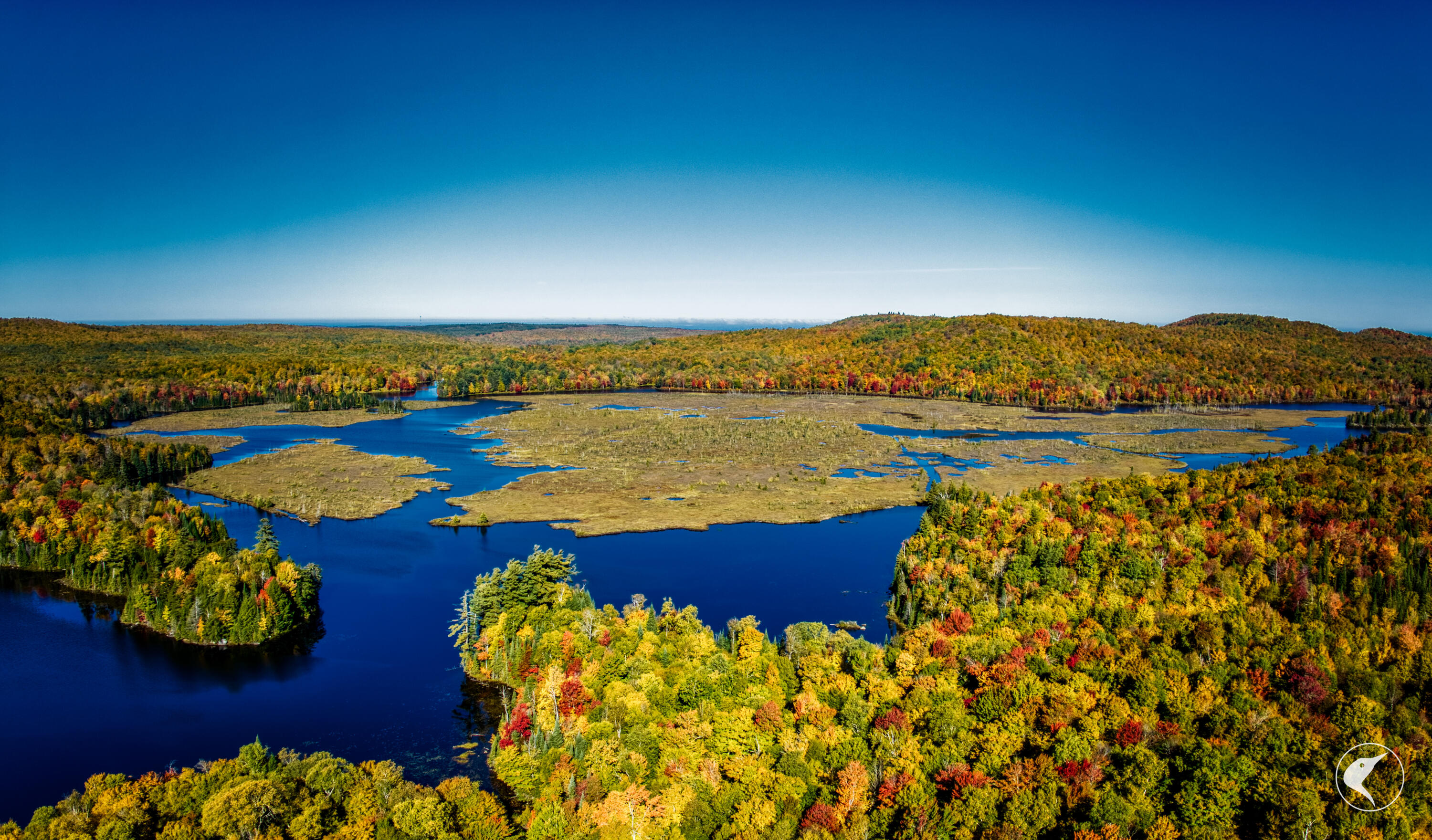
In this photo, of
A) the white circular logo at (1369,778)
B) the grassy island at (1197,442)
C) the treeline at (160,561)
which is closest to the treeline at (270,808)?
the treeline at (160,561)

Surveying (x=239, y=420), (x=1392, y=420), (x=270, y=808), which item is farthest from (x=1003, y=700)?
(x=1392, y=420)

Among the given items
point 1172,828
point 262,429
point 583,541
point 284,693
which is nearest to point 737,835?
point 1172,828

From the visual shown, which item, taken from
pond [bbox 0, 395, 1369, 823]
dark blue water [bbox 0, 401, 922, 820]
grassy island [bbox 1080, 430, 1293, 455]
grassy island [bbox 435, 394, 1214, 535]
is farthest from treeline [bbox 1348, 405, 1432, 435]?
dark blue water [bbox 0, 401, 922, 820]

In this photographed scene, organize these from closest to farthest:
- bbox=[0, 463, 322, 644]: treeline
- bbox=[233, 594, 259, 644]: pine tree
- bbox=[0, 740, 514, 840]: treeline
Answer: bbox=[0, 740, 514, 840]: treeline < bbox=[233, 594, 259, 644]: pine tree < bbox=[0, 463, 322, 644]: treeline

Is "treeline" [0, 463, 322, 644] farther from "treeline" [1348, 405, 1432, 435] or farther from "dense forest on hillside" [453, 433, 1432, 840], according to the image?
"treeline" [1348, 405, 1432, 435]

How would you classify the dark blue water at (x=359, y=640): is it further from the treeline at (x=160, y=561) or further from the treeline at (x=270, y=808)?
the treeline at (x=270, y=808)

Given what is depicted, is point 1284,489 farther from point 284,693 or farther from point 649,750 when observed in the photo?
point 284,693
